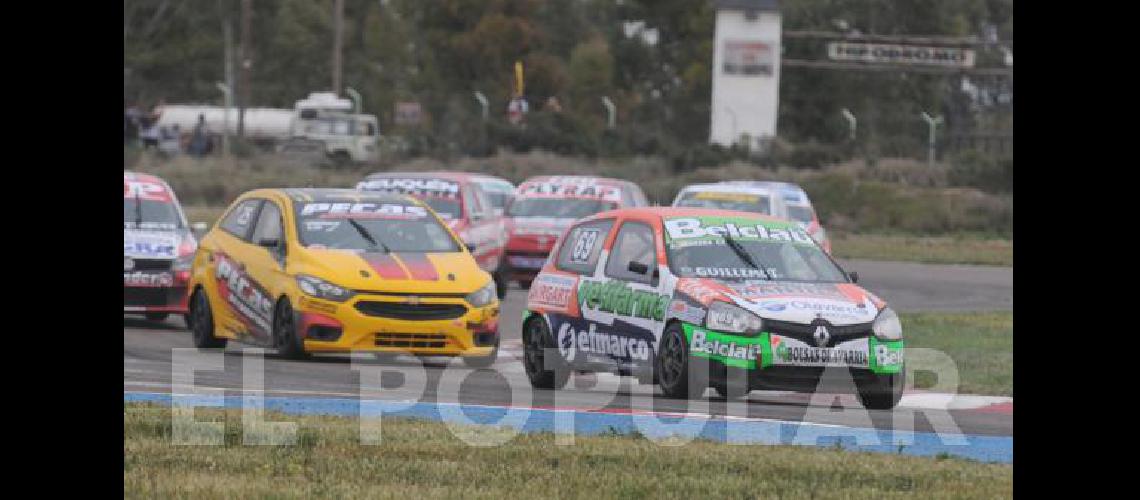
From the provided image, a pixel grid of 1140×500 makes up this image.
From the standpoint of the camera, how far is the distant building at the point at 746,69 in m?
66.9

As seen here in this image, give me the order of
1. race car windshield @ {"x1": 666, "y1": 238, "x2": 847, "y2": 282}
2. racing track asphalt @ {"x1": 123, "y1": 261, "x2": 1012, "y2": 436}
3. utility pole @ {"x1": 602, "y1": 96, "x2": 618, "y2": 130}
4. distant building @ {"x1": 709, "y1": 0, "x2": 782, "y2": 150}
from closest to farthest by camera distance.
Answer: racing track asphalt @ {"x1": 123, "y1": 261, "x2": 1012, "y2": 436} < race car windshield @ {"x1": 666, "y1": 238, "x2": 847, "y2": 282} < utility pole @ {"x1": 602, "y1": 96, "x2": 618, "y2": 130} < distant building @ {"x1": 709, "y1": 0, "x2": 782, "y2": 150}

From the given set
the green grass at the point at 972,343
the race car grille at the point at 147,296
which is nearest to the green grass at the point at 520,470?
the green grass at the point at 972,343

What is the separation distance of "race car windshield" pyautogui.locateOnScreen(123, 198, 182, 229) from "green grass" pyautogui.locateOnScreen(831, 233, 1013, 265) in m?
20.3

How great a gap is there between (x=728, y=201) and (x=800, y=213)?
7.63 ft

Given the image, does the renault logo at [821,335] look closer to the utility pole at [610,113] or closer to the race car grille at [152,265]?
the race car grille at [152,265]

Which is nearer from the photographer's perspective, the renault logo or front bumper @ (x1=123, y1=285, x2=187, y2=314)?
the renault logo

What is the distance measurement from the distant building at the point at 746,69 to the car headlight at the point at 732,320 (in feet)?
174

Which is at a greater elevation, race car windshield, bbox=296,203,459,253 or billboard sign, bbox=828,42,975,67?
billboard sign, bbox=828,42,975,67

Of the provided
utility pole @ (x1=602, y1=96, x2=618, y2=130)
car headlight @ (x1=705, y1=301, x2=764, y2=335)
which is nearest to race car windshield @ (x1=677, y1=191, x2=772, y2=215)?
car headlight @ (x1=705, y1=301, x2=764, y2=335)

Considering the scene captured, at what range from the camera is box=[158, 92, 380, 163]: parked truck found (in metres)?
67.8

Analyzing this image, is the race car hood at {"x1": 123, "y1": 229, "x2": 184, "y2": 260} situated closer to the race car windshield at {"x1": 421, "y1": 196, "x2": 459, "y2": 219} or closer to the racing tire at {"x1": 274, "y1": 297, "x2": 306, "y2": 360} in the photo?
the racing tire at {"x1": 274, "y1": 297, "x2": 306, "y2": 360}

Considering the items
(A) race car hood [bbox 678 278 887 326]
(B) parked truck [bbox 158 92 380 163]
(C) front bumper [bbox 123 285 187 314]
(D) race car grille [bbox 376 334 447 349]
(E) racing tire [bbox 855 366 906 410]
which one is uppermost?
(B) parked truck [bbox 158 92 380 163]

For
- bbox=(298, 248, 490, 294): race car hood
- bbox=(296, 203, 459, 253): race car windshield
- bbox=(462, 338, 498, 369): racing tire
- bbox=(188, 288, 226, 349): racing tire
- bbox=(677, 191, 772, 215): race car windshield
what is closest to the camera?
bbox=(298, 248, 490, 294): race car hood
